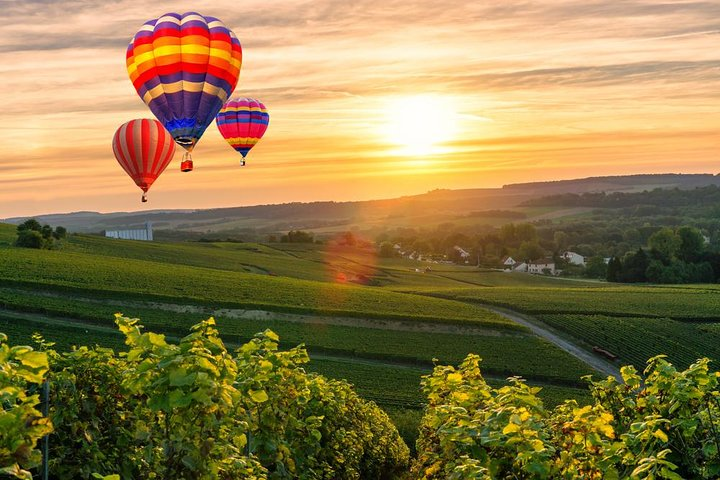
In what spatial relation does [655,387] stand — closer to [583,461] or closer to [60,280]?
[583,461]

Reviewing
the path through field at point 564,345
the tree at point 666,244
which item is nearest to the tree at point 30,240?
the path through field at point 564,345

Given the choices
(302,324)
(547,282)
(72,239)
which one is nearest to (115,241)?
(72,239)

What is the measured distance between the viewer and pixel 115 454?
1165cm

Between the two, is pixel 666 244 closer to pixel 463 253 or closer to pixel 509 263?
pixel 509 263

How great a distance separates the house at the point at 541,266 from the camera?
6457 inches

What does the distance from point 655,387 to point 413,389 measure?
32.3m

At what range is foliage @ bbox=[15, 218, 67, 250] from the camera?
270 ft

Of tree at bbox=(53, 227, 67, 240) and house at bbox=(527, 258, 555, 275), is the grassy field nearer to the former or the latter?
tree at bbox=(53, 227, 67, 240)

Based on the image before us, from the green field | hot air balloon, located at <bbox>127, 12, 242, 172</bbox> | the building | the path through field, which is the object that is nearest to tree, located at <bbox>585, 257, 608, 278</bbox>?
the green field

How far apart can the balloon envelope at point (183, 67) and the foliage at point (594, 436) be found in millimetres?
26642

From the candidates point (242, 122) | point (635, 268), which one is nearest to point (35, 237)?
point (242, 122)

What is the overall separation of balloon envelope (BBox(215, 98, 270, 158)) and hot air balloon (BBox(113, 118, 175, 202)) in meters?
10.4

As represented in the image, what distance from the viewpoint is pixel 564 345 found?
63219mm

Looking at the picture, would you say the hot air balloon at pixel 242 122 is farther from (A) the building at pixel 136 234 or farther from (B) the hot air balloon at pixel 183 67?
(A) the building at pixel 136 234
